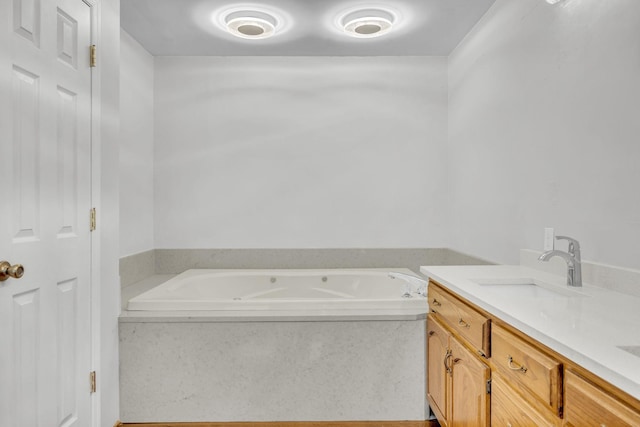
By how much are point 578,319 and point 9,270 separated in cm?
176

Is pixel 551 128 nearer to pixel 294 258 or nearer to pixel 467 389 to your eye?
pixel 467 389

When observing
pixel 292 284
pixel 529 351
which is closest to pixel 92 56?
pixel 292 284

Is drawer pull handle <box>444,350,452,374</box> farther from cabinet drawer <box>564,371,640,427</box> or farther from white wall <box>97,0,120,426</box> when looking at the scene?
white wall <box>97,0,120,426</box>

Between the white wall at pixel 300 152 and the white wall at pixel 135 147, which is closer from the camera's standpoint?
the white wall at pixel 135 147

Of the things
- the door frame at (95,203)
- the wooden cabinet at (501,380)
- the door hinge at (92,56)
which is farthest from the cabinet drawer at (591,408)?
the door hinge at (92,56)

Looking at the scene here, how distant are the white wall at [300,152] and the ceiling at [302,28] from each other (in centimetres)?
15

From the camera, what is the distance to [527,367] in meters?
1.09

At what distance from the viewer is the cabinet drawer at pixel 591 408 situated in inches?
29.3

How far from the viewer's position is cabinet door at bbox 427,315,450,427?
5.85ft

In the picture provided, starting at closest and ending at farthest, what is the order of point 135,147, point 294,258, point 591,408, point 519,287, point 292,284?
1. point 591,408
2. point 519,287
3. point 135,147
4. point 292,284
5. point 294,258

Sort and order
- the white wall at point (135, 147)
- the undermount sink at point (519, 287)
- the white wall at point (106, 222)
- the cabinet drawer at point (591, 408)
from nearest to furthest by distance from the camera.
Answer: the cabinet drawer at point (591, 408) < the undermount sink at point (519, 287) < the white wall at point (106, 222) < the white wall at point (135, 147)

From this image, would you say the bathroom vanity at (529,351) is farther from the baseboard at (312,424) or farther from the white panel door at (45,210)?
the white panel door at (45,210)

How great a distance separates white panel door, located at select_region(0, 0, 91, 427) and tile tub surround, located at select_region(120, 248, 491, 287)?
142 centimetres

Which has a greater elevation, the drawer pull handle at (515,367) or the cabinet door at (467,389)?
the drawer pull handle at (515,367)
